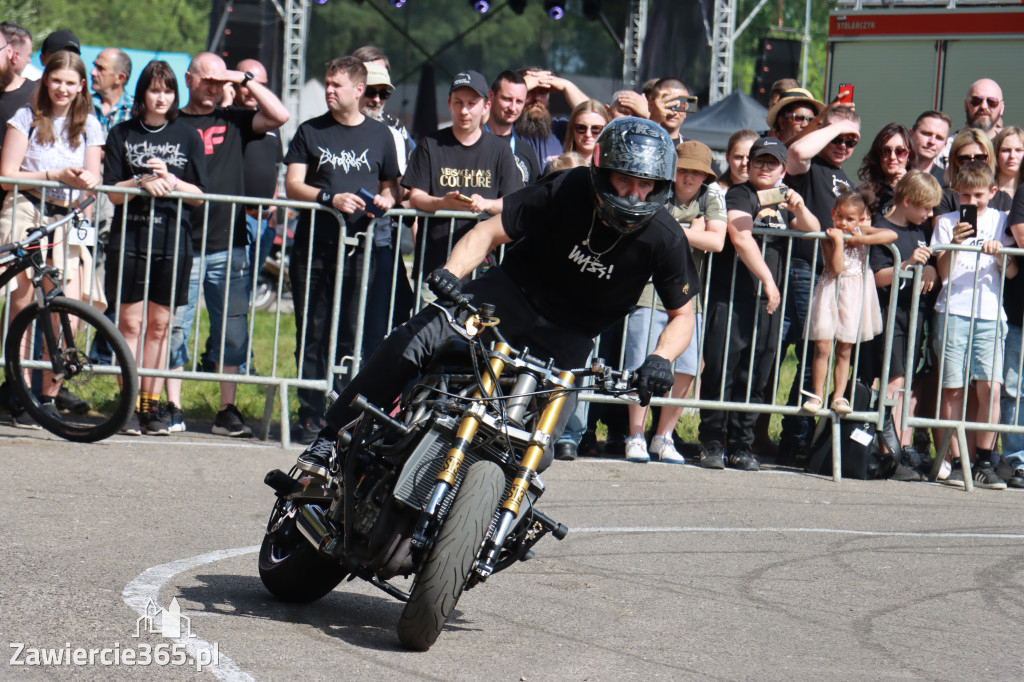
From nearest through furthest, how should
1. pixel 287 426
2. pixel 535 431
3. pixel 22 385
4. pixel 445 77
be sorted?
pixel 535 431 < pixel 22 385 < pixel 287 426 < pixel 445 77

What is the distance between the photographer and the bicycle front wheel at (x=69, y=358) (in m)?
7.90

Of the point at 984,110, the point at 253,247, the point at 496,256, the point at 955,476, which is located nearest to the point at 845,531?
the point at 955,476

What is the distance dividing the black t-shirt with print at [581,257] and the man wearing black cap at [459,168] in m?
3.43

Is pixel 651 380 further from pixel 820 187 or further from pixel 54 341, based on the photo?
pixel 820 187

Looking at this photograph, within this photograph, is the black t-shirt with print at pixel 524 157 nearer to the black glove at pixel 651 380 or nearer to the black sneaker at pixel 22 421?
the black sneaker at pixel 22 421

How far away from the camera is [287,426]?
8.94 m

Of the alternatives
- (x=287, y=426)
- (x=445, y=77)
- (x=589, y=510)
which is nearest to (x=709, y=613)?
(x=589, y=510)

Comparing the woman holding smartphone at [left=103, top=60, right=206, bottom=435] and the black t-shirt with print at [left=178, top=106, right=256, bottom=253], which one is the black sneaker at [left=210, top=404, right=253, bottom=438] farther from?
the black t-shirt with print at [left=178, top=106, right=256, bottom=253]

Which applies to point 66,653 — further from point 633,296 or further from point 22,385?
point 22,385

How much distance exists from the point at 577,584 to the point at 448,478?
1.55 metres

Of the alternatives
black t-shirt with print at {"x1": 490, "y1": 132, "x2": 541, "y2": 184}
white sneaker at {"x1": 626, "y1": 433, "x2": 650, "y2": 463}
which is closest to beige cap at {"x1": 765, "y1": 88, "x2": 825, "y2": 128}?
black t-shirt with print at {"x1": 490, "y1": 132, "x2": 541, "y2": 184}

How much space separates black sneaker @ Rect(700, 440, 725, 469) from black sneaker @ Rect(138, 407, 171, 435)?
3.50m

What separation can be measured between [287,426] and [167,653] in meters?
4.45

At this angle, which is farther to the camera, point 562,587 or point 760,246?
point 760,246
